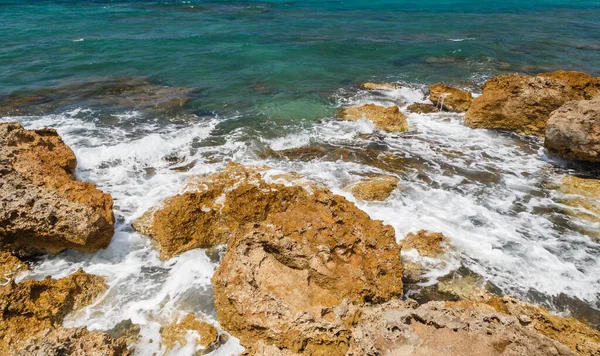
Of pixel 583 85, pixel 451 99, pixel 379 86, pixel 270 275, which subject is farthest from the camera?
pixel 379 86

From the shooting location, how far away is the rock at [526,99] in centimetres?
1177

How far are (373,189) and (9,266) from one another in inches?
283

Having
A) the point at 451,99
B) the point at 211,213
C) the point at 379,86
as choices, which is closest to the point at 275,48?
the point at 379,86

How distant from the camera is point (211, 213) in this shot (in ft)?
22.6

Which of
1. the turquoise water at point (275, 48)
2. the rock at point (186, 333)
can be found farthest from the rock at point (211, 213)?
the turquoise water at point (275, 48)

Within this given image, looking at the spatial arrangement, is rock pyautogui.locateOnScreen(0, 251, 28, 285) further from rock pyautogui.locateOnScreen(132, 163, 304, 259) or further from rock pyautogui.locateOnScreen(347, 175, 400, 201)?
rock pyautogui.locateOnScreen(347, 175, 400, 201)

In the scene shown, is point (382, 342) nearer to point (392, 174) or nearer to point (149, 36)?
point (392, 174)

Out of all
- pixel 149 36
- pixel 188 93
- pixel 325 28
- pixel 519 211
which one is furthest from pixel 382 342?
pixel 325 28

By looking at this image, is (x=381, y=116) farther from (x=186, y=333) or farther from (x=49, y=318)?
(x=49, y=318)

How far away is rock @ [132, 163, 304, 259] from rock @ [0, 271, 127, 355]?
1.33 metres

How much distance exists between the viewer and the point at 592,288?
6.29 meters

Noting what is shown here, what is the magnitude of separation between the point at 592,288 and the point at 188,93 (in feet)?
50.6

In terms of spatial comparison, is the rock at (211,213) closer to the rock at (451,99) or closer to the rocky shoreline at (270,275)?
the rocky shoreline at (270,275)

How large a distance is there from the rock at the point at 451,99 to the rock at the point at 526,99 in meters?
1.17
